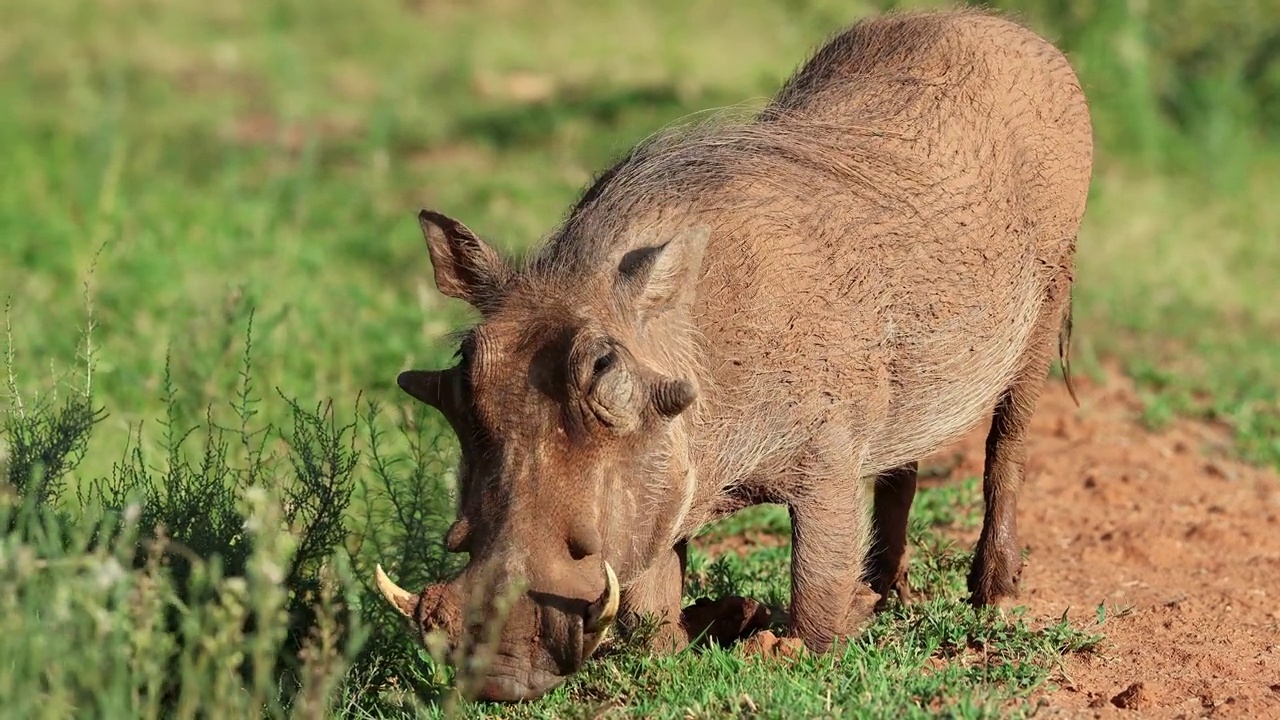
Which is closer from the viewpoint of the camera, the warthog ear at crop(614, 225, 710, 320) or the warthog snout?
the warthog snout

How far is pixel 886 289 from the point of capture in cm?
391

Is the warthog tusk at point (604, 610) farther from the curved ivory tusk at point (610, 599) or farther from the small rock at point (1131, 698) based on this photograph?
the small rock at point (1131, 698)

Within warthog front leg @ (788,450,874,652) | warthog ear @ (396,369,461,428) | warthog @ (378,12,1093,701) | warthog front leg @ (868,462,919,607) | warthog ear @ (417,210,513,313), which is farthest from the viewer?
warthog front leg @ (868,462,919,607)

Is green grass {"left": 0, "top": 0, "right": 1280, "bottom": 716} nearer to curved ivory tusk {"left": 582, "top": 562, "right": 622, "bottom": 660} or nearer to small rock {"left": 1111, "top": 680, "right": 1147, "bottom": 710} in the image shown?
small rock {"left": 1111, "top": 680, "right": 1147, "bottom": 710}

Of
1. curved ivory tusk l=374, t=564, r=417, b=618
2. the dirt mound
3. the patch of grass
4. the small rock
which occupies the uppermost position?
curved ivory tusk l=374, t=564, r=417, b=618

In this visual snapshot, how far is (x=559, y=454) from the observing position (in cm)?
323

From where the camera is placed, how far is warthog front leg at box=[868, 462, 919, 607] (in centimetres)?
448

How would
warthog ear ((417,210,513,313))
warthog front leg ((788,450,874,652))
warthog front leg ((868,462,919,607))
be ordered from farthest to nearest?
warthog front leg ((868,462,919,607)), warthog front leg ((788,450,874,652)), warthog ear ((417,210,513,313))

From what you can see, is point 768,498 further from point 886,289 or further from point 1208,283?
point 1208,283

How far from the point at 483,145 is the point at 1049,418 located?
204 inches

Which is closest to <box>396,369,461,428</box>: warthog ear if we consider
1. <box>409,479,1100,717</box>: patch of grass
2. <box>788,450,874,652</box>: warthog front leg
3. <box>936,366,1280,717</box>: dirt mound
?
<box>409,479,1100,717</box>: patch of grass

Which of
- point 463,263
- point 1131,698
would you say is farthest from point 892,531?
point 463,263

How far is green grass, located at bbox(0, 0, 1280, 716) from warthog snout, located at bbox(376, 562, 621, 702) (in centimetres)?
26

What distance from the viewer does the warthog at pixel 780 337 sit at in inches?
127
